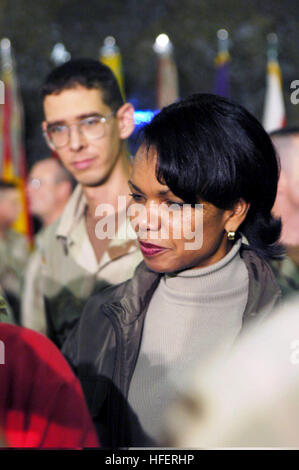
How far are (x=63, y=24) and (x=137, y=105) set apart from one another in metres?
0.43

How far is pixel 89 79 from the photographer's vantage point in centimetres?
162

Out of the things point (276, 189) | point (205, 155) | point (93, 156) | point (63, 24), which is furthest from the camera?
point (63, 24)

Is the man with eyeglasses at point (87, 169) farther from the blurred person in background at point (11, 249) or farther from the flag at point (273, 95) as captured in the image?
the flag at point (273, 95)

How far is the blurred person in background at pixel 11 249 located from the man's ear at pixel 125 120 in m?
0.53

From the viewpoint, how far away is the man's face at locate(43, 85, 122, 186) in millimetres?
1613

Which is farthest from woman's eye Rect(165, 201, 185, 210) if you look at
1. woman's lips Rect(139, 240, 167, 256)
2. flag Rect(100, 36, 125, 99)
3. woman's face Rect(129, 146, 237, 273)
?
flag Rect(100, 36, 125, 99)

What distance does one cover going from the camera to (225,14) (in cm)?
175

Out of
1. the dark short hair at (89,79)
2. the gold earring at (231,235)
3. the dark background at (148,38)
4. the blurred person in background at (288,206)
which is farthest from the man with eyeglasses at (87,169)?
the blurred person in background at (288,206)

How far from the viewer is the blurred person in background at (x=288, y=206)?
4.99 feet

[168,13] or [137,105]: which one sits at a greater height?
[168,13]

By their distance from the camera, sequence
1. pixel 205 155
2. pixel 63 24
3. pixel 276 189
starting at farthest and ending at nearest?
pixel 63 24 → pixel 276 189 → pixel 205 155

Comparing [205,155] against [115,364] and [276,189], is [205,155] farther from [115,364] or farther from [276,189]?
[115,364]

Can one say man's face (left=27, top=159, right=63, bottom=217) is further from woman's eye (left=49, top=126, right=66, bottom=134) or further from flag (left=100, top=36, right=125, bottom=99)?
flag (left=100, top=36, right=125, bottom=99)

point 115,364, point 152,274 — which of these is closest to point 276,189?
point 152,274
